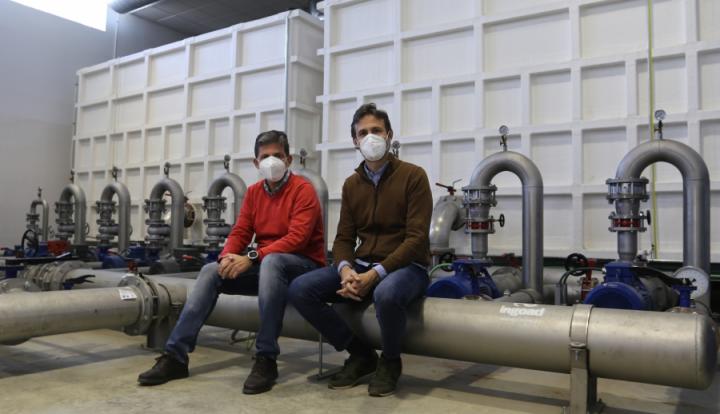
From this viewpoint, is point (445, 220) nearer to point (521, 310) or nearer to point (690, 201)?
point (690, 201)

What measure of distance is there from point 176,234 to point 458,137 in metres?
3.18

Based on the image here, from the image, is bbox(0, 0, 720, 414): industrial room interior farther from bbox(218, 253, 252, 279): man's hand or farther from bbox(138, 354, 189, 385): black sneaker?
bbox(218, 253, 252, 279): man's hand

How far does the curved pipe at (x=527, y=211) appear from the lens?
3883mm

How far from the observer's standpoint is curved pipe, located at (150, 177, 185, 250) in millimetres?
6211

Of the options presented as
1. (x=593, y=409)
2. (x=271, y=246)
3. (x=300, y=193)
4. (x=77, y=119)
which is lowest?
(x=593, y=409)

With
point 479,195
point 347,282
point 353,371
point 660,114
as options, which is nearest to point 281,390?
point 353,371

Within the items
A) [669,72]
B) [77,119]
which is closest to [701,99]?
[669,72]

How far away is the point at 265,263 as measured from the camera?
2.67 m

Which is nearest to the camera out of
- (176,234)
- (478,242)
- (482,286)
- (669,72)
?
(482,286)

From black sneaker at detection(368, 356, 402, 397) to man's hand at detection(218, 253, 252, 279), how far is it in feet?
2.54

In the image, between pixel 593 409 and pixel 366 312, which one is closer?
pixel 593 409

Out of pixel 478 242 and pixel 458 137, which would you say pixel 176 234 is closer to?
pixel 458 137

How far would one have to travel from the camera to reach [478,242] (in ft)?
12.5

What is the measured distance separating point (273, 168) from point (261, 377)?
3.37ft
